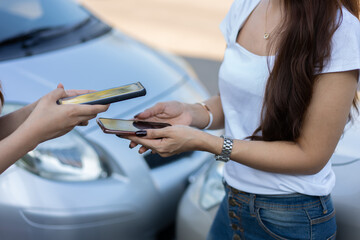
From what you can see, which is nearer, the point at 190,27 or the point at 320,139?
the point at 320,139

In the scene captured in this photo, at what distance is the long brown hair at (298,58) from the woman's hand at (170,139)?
9.3 inches

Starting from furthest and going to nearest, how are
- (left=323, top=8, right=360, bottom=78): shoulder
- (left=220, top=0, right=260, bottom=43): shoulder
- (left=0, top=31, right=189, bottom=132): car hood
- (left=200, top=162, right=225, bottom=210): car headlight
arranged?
1. (left=0, top=31, right=189, bottom=132): car hood
2. (left=200, top=162, right=225, bottom=210): car headlight
3. (left=220, top=0, right=260, bottom=43): shoulder
4. (left=323, top=8, right=360, bottom=78): shoulder

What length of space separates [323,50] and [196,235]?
41.6 inches

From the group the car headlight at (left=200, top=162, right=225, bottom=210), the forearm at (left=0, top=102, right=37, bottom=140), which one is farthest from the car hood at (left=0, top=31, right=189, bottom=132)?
the forearm at (left=0, top=102, right=37, bottom=140)

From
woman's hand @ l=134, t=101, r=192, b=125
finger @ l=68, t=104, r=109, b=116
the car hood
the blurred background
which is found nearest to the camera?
finger @ l=68, t=104, r=109, b=116

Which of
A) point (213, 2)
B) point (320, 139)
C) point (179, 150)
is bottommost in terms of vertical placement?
point (213, 2)

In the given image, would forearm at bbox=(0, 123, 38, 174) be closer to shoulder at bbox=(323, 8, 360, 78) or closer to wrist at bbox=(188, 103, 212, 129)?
wrist at bbox=(188, 103, 212, 129)

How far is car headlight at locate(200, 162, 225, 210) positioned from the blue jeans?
19.3 inches

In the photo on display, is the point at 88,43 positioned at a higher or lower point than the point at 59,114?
lower

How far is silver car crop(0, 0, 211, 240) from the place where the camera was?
213 cm

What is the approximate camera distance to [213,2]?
940cm

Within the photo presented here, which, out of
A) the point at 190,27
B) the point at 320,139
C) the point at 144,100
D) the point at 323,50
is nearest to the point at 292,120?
the point at 320,139

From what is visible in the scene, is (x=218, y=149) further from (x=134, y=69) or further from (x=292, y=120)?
(x=134, y=69)

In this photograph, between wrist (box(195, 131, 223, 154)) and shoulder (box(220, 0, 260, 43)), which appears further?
shoulder (box(220, 0, 260, 43))
